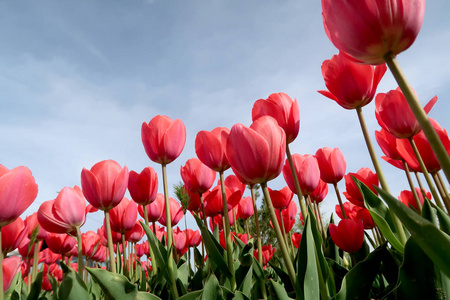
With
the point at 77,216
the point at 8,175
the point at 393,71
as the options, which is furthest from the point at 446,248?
the point at 77,216

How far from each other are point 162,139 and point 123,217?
701 millimetres

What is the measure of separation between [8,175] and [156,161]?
70 cm

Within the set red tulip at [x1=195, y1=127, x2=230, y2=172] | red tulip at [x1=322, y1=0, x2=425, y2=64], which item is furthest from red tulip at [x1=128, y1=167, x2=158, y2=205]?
red tulip at [x1=322, y1=0, x2=425, y2=64]

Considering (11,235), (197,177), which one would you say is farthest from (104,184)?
(11,235)

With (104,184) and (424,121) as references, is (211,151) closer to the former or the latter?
(104,184)

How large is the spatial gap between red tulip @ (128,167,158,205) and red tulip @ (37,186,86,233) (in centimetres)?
36

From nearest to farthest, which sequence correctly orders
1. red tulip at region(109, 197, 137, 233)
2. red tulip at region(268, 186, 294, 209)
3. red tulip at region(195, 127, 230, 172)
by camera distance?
red tulip at region(195, 127, 230, 172), red tulip at region(109, 197, 137, 233), red tulip at region(268, 186, 294, 209)

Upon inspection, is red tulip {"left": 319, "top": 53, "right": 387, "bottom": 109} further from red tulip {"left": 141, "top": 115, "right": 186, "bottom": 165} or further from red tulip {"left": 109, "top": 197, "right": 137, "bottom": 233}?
red tulip {"left": 109, "top": 197, "right": 137, "bottom": 233}

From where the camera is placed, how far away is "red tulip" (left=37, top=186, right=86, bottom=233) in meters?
1.42

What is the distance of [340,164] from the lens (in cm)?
191

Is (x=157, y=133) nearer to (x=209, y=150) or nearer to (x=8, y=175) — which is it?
(x=209, y=150)

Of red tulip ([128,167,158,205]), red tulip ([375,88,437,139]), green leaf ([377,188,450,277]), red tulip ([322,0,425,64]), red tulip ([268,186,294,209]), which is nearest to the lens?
green leaf ([377,188,450,277])

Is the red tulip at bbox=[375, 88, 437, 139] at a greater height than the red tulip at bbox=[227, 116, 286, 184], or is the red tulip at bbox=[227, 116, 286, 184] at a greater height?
the red tulip at bbox=[375, 88, 437, 139]

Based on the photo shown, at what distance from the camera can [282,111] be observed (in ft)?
4.16
